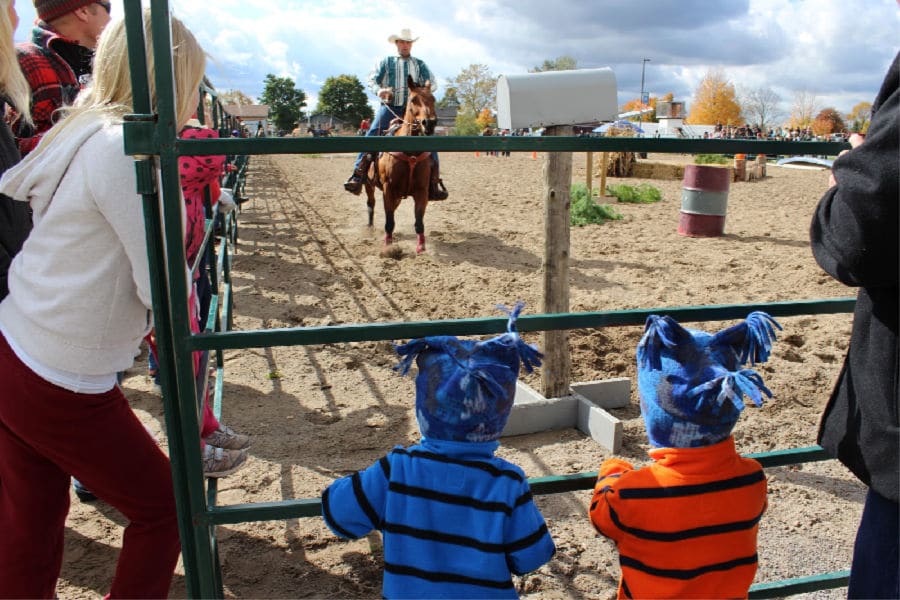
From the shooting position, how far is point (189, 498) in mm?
1552

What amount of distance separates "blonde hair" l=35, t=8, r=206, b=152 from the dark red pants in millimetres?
560

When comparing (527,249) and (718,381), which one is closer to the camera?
(718,381)

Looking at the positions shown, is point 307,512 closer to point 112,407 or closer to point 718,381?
point 112,407

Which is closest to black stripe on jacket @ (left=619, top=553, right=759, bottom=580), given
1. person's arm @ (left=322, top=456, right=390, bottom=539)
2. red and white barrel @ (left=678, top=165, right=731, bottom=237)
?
person's arm @ (left=322, top=456, right=390, bottom=539)

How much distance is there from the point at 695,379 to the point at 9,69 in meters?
1.81

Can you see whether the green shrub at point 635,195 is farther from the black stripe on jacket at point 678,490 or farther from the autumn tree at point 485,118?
the autumn tree at point 485,118

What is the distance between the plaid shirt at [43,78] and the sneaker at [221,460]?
1.35 m

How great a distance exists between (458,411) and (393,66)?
8.81m

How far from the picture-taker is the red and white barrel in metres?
8.43

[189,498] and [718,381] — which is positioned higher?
[718,381]

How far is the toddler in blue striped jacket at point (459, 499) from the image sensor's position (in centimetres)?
131

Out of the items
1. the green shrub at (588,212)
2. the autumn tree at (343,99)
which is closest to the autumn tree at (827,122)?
the green shrub at (588,212)

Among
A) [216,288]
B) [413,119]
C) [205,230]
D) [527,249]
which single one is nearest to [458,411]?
[205,230]

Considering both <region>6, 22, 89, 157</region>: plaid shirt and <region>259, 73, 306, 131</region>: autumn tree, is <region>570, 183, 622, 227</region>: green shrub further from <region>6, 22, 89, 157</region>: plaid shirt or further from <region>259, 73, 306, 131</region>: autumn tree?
<region>259, 73, 306, 131</region>: autumn tree
